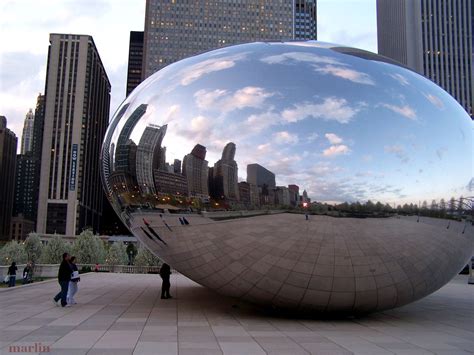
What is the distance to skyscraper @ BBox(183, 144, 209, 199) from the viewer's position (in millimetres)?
8719

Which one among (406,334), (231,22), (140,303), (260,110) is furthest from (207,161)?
(231,22)

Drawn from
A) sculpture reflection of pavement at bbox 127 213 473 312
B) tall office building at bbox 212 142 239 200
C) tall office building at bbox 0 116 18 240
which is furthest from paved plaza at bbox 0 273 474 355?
tall office building at bbox 0 116 18 240

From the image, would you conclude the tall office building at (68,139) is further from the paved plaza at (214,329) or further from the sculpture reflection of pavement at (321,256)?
the sculpture reflection of pavement at (321,256)

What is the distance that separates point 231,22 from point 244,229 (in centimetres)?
18357

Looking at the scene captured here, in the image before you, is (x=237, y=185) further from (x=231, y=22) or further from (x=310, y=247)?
(x=231, y=22)

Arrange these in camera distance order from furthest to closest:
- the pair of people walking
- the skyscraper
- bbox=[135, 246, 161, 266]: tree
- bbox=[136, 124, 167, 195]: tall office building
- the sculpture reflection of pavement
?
1. bbox=[135, 246, 161, 266]: tree
2. the pair of people walking
3. bbox=[136, 124, 167, 195]: tall office building
4. the skyscraper
5. the sculpture reflection of pavement

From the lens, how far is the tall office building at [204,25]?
174 m

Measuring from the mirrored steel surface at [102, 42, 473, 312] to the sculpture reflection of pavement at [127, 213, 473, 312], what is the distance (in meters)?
0.03

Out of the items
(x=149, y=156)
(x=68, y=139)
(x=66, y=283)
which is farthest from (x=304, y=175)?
(x=68, y=139)

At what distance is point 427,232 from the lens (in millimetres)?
8867

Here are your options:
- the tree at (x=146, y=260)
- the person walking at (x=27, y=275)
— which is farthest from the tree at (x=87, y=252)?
the person walking at (x=27, y=275)

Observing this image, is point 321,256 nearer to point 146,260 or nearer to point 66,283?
point 66,283

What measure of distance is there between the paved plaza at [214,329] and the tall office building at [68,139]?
479 ft

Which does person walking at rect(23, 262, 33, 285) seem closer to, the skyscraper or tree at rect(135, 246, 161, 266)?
the skyscraper
